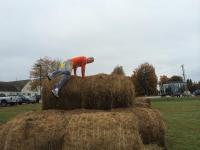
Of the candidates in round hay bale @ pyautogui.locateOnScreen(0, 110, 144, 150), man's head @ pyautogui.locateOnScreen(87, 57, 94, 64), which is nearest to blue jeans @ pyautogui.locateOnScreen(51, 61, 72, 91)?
man's head @ pyautogui.locateOnScreen(87, 57, 94, 64)

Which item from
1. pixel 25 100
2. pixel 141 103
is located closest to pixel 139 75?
pixel 25 100

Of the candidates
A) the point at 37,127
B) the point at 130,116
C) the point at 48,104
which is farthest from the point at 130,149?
the point at 48,104

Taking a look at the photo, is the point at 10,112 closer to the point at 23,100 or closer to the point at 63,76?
the point at 63,76

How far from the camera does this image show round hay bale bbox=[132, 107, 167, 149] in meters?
9.35

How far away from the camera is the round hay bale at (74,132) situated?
7.55 metres

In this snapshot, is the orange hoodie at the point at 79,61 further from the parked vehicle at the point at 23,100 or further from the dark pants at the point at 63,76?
the parked vehicle at the point at 23,100

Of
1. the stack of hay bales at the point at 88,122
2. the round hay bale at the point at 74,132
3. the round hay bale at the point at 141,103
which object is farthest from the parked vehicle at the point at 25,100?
the round hay bale at the point at 74,132

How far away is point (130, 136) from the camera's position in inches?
Answer: 302

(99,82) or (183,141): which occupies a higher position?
(99,82)

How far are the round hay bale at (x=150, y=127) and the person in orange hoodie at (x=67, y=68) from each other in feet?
5.77

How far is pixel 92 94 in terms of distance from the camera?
916cm

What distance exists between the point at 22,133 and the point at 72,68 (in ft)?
8.48

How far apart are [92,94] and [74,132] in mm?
1648

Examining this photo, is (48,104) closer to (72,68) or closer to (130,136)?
(72,68)
